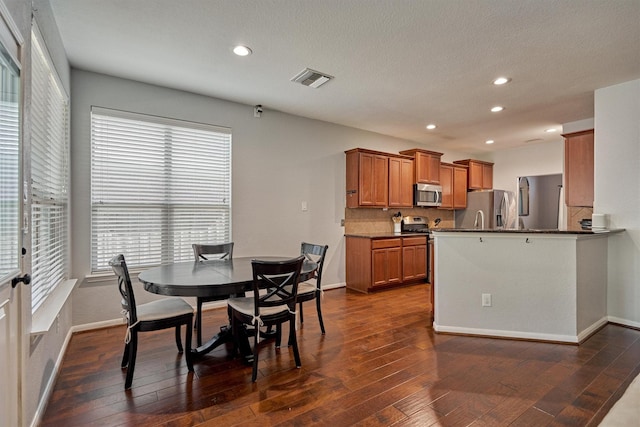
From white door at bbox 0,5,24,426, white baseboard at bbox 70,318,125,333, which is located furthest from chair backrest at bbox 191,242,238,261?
white door at bbox 0,5,24,426

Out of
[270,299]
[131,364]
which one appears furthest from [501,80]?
[131,364]

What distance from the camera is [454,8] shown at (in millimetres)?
2260

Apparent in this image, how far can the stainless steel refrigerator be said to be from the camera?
6.26 metres

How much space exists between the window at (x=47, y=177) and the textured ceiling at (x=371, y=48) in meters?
0.52

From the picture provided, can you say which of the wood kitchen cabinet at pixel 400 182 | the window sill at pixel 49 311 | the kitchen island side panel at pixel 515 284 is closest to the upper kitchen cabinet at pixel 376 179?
the wood kitchen cabinet at pixel 400 182

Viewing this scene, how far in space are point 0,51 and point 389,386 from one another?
275 centimetres

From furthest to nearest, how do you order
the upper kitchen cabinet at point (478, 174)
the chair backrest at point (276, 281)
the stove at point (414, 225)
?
1. the upper kitchen cabinet at point (478, 174)
2. the stove at point (414, 225)
3. the chair backrest at point (276, 281)

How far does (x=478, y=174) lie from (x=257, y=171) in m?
5.06

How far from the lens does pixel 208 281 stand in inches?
90.2

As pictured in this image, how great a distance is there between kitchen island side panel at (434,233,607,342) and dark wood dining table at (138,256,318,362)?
1474 mm

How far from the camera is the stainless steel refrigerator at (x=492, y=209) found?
20.5ft

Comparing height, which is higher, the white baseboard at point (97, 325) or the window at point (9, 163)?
the window at point (9, 163)

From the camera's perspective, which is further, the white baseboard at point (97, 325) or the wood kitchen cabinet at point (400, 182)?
the wood kitchen cabinet at point (400, 182)

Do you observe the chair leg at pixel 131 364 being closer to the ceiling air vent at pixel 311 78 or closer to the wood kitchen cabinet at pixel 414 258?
the ceiling air vent at pixel 311 78
